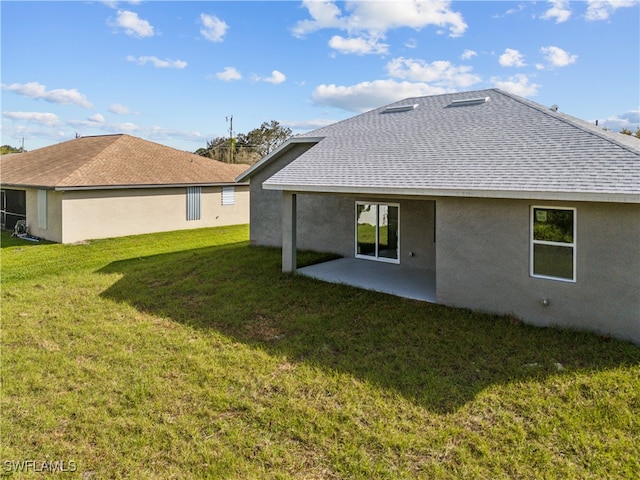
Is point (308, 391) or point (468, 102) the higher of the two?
point (468, 102)

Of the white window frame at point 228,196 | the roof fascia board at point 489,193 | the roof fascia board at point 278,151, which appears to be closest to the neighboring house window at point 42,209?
the white window frame at point 228,196

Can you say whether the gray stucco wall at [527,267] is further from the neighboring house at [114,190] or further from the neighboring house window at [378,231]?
the neighboring house at [114,190]

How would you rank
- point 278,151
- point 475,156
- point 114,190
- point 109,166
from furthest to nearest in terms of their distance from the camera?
point 109,166 < point 114,190 < point 278,151 < point 475,156

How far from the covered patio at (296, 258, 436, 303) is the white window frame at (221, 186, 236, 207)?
13.9m

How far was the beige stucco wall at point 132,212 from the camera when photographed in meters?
20.0

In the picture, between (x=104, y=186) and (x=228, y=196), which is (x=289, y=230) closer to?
(x=104, y=186)

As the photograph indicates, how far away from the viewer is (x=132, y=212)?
73.0 ft

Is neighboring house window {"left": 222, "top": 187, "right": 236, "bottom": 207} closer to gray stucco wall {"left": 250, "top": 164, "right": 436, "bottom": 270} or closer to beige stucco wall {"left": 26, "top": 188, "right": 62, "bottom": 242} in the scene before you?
gray stucco wall {"left": 250, "top": 164, "right": 436, "bottom": 270}

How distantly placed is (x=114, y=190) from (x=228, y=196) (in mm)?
7332

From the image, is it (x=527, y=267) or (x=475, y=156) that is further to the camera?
(x=475, y=156)

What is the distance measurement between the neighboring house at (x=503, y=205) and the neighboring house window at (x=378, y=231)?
4cm

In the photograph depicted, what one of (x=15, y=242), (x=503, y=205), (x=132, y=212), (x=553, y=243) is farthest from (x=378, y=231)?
(x=15, y=242)

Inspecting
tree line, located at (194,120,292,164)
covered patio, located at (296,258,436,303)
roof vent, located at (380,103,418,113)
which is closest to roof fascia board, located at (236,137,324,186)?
roof vent, located at (380,103,418,113)

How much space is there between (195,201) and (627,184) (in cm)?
2185
